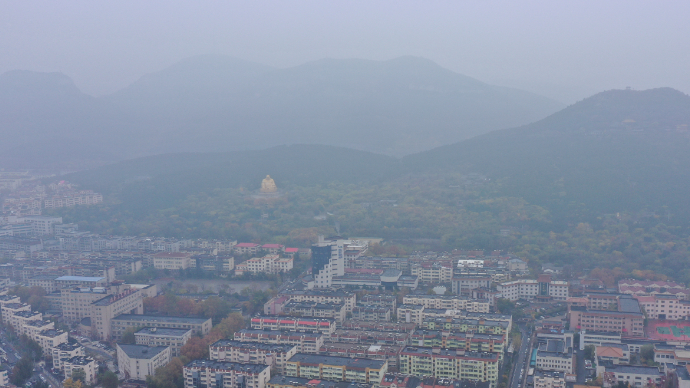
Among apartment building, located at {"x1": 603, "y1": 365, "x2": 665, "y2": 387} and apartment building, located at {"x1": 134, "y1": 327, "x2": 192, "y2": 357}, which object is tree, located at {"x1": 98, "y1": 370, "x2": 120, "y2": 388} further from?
apartment building, located at {"x1": 603, "y1": 365, "x2": 665, "y2": 387}

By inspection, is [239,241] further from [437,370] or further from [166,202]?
[437,370]

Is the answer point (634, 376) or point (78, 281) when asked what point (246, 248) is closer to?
point (78, 281)

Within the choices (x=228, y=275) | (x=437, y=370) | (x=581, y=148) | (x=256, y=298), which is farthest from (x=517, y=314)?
(x=581, y=148)

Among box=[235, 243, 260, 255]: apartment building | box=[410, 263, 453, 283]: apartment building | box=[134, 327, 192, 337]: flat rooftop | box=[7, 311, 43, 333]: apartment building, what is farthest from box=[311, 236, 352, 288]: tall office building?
box=[7, 311, 43, 333]: apartment building

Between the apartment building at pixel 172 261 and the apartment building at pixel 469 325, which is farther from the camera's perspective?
the apartment building at pixel 172 261

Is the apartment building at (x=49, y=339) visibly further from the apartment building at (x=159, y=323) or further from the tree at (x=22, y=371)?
the apartment building at (x=159, y=323)

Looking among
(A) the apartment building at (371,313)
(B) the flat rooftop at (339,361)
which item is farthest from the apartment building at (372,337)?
(A) the apartment building at (371,313)

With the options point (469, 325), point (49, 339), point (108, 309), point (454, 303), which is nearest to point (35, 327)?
point (49, 339)
